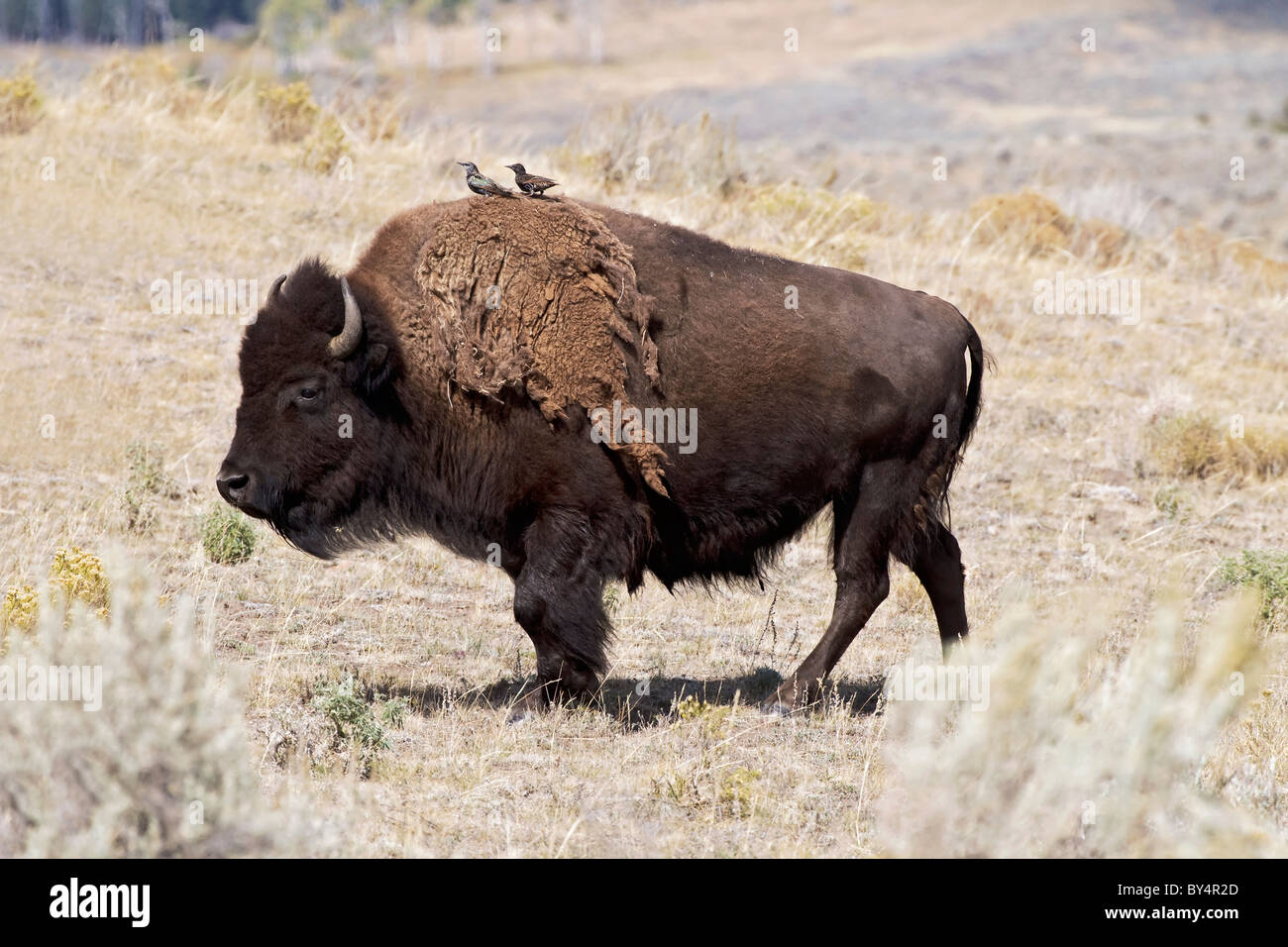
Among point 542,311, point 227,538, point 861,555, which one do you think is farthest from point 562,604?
point 227,538

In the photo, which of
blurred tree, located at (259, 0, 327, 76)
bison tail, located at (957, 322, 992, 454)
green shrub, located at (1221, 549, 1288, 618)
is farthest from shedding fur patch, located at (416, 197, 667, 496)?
blurred tree, located at (259, 0, 327, 76)

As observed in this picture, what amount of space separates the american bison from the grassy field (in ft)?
1.99

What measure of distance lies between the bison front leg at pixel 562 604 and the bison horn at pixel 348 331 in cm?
111

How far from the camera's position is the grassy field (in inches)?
150

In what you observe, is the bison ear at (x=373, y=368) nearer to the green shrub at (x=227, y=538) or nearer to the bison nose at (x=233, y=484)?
the bison nose at (x=233, y=484)

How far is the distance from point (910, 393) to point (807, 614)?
7.42 feet

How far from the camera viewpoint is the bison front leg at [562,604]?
6.15 metres

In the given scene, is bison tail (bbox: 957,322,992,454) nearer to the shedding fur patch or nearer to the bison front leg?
the shedding fur patch

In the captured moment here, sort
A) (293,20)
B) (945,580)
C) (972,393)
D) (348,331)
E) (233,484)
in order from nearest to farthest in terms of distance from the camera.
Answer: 1. (348,331)
2. (233,484)
3. (972,393)
4. (945,580)
5. (293,20)

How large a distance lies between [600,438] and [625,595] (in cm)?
237

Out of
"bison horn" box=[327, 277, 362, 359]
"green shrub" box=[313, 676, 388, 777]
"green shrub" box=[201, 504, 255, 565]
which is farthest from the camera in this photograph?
"green shrub" box=[201, 504, 255, 565]

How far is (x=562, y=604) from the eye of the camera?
617 centimetres

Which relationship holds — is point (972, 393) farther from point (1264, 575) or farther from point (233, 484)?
point (233, 484)

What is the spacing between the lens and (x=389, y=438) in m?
6.31
